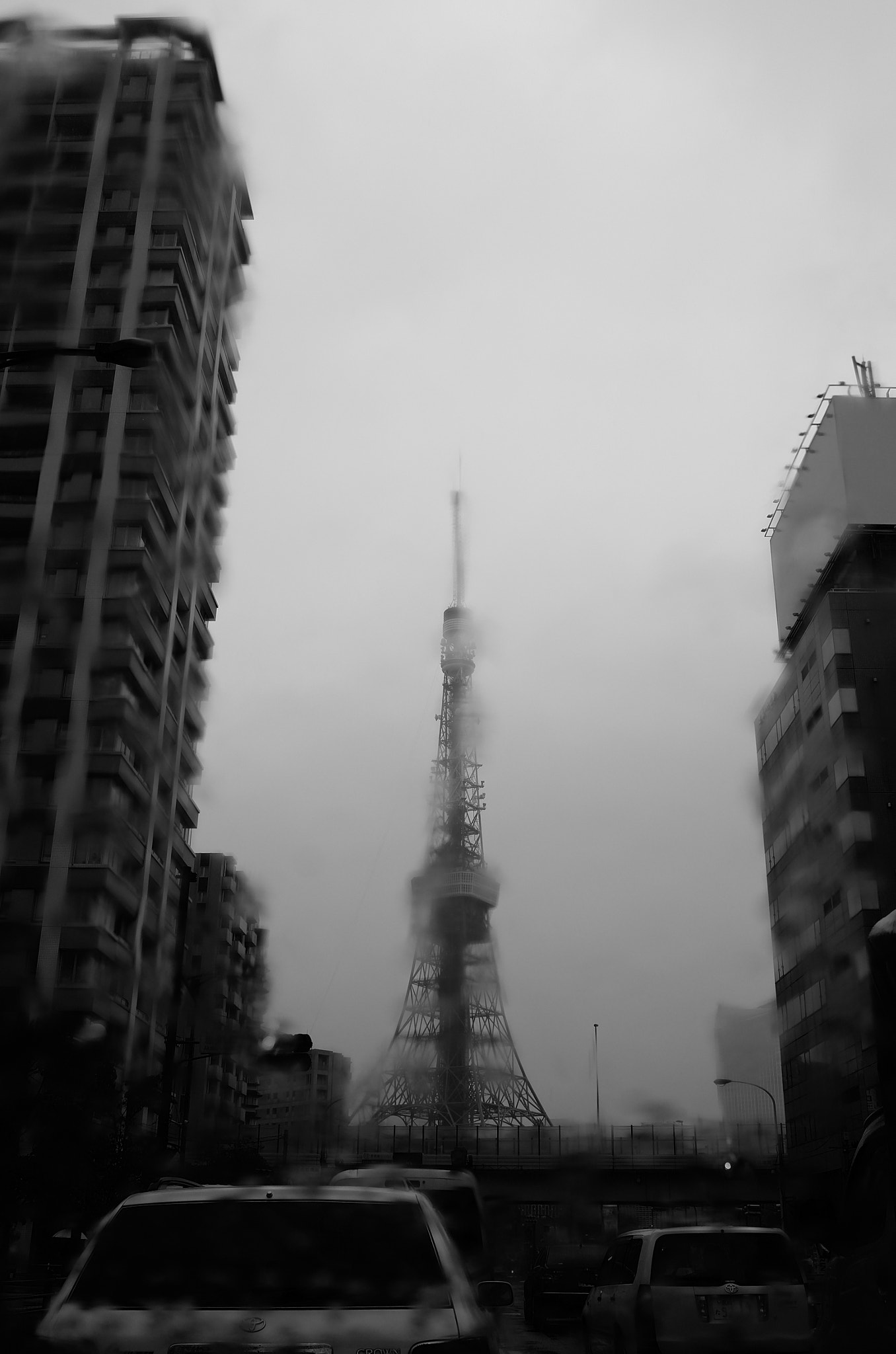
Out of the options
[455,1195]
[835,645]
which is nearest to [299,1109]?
[455,1195]

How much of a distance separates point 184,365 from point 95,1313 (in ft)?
14.2

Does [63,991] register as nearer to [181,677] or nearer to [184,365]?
[181,677]

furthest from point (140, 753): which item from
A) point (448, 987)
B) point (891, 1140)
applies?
point (448, 987)

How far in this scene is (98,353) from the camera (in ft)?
18.6

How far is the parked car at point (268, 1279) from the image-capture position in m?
2.66

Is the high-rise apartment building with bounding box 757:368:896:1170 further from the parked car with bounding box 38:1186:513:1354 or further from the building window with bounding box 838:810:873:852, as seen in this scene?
the parked car with bounding box 38:1186:513:1354

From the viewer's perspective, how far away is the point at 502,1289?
442cm

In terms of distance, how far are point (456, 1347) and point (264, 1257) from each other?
494mm

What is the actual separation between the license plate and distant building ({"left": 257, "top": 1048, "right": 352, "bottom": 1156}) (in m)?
1.90

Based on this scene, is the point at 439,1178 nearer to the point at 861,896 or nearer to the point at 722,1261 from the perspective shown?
the point at 722,1261

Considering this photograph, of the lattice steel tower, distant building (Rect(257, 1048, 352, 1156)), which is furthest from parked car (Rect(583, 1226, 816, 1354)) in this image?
the lattice steel tower

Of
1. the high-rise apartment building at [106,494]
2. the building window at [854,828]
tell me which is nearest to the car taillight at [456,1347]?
the high-rise apartment building at [106,494]

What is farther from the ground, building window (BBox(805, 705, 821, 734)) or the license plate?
building window (BBox(805, 705, 821, 734))

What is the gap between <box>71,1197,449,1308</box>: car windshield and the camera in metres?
2.74
